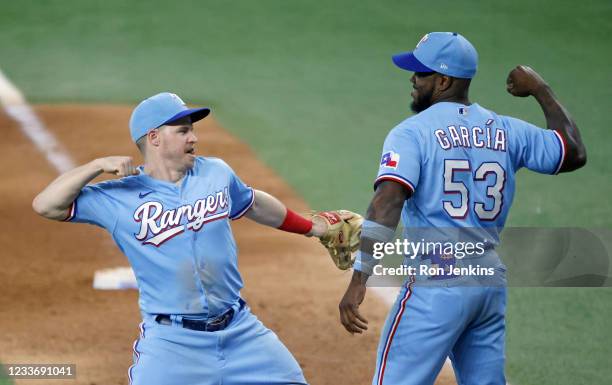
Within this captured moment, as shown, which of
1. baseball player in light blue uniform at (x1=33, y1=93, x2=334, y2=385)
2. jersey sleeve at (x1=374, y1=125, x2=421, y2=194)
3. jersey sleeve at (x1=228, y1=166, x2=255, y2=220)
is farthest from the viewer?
jersey sleeve at (x1=228, y1=166, x2=255, y2=220)

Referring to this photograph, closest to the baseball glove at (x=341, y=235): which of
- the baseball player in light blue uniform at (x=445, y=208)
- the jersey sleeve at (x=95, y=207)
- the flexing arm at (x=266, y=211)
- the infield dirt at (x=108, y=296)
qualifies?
the flexing arm at (x=266, y=211)

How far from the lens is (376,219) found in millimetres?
5180

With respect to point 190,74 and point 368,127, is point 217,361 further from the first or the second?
point 190,74

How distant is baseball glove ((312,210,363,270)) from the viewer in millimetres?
6215

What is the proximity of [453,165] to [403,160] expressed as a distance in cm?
26

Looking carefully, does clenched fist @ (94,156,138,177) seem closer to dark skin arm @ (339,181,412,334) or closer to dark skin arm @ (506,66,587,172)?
dark skin arm @ (339,181,412,334)

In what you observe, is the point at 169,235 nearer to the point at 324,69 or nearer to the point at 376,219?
the point at 376,219

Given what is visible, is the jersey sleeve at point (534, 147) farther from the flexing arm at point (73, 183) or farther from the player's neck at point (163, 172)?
the flexing arm at point (73, 183)

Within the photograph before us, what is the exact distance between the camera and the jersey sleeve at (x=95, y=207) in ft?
17.6

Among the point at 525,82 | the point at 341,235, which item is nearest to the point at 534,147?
the point at 525,82

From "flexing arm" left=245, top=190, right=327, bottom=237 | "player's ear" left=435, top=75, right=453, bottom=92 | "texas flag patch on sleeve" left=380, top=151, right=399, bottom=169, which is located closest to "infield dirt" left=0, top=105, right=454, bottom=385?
"flexing arm" left=245, top=190, right=327, bottom=237

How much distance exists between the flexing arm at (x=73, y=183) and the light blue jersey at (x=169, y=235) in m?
0.08

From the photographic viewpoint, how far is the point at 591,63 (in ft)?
44.5

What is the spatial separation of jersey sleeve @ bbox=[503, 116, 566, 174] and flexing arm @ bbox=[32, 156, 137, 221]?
192 cm
